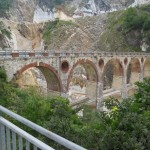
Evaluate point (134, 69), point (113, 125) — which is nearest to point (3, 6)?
point (134, 69)

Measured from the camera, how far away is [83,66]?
3628cm

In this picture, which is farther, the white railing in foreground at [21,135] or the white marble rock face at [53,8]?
the white marble rock face at [53,8]

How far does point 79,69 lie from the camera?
56344 millimetres

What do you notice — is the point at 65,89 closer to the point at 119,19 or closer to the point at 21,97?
the point at 21,97

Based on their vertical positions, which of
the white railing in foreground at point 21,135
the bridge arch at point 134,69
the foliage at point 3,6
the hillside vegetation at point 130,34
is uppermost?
the foliage at point 3,6

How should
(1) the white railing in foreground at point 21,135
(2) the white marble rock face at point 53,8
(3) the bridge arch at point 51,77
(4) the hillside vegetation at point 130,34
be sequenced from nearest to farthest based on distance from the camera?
(1) the white railing in foreground at point 21,135 < (3) the bridge arch at point 51,77 < (4) the hillside vegetation at point 130,34 < (2) the white marble rock face at point 53,8

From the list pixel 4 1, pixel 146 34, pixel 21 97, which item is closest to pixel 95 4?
pixel 4 1

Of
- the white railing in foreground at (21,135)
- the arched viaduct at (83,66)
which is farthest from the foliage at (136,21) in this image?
the white railing in foreground at (21,135)

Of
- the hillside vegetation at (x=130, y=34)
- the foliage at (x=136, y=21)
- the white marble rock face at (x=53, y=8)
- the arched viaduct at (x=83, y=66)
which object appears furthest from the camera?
the white marble rock face at (x=53, y=8)

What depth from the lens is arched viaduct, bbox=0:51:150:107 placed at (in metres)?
22.5

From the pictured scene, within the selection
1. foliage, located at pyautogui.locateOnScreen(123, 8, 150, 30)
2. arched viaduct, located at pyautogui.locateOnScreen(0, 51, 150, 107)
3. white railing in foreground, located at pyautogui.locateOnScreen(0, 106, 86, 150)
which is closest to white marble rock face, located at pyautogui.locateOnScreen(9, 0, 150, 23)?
foliage, located at pyautogui.locateOnScreen(123, 8, 150, 30)

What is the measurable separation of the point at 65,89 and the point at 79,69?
28.3 metres

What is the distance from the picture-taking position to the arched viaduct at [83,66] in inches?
887

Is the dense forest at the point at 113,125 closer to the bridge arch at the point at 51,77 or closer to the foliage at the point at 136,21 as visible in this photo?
the bridge arch at the point at 51,77
